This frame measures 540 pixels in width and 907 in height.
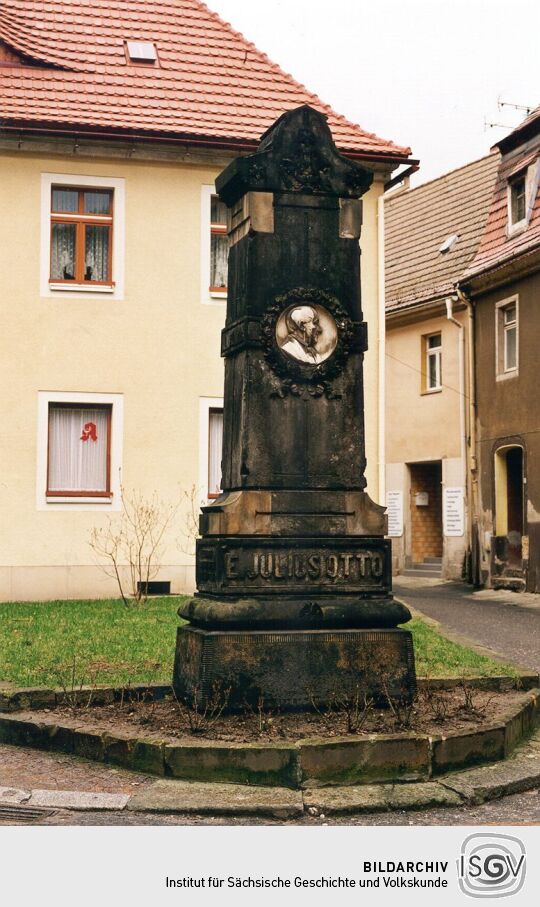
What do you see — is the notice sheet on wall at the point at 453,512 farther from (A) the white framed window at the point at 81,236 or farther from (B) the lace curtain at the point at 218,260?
(A) the white framed window at the point at 81,236

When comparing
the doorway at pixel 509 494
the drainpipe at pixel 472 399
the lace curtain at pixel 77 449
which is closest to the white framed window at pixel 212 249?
the lace curtain at pixel 77 449

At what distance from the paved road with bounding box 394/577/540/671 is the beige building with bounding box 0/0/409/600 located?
2.42 metres

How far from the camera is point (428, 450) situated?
26.4 metres

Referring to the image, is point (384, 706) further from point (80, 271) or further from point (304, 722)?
point (80, 271)

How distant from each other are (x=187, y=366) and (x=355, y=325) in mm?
10116

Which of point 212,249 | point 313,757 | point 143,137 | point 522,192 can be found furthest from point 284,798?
point 522,192

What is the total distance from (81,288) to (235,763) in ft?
40.2

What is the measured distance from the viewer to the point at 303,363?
7703 mm

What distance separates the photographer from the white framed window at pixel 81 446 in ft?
56.5

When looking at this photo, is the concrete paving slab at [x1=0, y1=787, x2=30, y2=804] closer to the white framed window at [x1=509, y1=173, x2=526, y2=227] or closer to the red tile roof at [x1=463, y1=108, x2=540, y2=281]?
the red tile roof at [x1=463, y1=108, x2=540, y2=281]

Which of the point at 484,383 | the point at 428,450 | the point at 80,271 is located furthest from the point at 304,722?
the point at 428,450

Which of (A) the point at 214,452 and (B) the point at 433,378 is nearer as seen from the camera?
(A) the point at 214,452

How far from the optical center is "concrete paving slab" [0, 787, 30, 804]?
5893 millimetres
